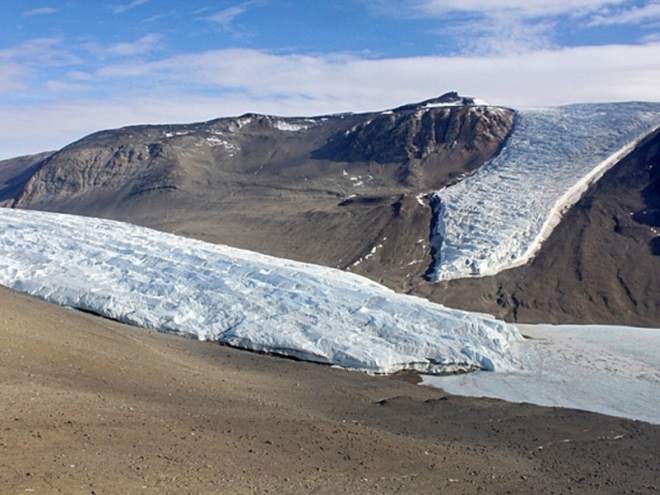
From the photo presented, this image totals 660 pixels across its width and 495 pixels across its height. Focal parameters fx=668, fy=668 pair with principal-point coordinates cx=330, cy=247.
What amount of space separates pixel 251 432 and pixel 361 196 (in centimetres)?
4063

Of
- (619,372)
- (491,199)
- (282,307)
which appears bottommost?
(619,372)

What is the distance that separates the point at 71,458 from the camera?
303 inches

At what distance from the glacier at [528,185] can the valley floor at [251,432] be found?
19.5m

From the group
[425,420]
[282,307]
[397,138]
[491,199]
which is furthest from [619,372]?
[397,138]

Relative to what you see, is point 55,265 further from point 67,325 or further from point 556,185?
point 556,185

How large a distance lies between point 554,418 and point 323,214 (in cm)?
3170

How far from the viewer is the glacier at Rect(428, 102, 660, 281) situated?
35031 millimetres

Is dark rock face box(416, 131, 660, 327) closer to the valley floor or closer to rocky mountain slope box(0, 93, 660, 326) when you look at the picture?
rocky mountain slope box(0, 93, 660, 326)

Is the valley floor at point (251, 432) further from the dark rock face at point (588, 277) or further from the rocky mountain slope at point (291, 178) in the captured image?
the rocky mountain slope at point (291, 178)

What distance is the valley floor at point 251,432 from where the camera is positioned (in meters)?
7.98

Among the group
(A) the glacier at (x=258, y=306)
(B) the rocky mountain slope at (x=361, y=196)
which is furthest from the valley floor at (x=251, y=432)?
(B) the rocky mountain slope at (x=361, y=196)

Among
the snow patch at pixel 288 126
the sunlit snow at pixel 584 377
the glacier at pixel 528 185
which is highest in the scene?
the snow patch at pixel 288 126

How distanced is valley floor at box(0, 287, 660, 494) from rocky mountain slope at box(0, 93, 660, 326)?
16.7m

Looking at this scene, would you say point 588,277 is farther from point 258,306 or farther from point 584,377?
point 258,306
